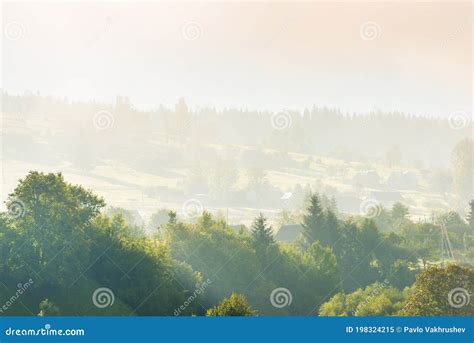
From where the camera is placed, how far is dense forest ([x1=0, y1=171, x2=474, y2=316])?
222ft

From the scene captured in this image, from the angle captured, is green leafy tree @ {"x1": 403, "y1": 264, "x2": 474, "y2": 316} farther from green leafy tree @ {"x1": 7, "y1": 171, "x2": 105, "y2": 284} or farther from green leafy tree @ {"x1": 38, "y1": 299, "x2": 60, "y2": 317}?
green leafy tree @ {"x1": 7, "y1": 171, "x2": 105, "y2": 284}

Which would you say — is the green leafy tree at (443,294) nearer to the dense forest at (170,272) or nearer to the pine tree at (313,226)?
the dense forest at (170,272)

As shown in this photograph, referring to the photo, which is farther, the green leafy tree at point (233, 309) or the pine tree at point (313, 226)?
the pine tree at point (313, 226)

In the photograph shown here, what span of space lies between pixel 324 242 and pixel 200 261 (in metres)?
42.0

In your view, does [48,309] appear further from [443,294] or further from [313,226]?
[313,226]

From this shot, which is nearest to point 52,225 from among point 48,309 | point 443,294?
point 48,309

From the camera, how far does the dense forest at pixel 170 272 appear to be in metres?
67.8

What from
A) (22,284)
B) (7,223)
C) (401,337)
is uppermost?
(7,223)

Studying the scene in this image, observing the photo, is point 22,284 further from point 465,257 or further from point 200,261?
point 465,257

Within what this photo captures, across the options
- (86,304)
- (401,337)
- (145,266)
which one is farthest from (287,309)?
(401,337)

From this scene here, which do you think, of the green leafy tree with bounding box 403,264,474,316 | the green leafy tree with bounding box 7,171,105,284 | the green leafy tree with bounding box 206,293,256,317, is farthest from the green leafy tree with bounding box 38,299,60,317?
the green leafy tree with bounding box 403,264,474,316

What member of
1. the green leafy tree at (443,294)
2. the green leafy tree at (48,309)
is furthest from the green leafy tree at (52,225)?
the green leafy tree at (443,294)

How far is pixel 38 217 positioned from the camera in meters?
73.1

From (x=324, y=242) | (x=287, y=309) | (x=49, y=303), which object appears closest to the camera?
(x=49, y=303)
